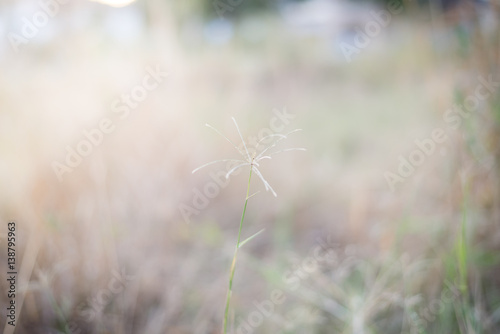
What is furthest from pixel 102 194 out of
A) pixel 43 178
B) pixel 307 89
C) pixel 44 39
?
pixel 307 89

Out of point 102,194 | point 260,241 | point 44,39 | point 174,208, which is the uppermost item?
point 44,39

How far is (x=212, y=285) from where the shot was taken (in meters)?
0.87

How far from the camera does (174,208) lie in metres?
1.08

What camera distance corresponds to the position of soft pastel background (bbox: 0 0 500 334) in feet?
2.54

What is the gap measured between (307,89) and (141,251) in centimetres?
160

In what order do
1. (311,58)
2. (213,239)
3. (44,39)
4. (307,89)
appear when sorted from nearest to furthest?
1. (213,239)
2. (44,39)
3. (307,89)
4. (311,58)

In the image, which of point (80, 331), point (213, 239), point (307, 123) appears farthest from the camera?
point (307, 123)

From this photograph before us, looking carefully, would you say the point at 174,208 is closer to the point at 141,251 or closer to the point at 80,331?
the point at 141,251

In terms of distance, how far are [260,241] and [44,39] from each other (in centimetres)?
87

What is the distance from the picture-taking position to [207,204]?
1.21m

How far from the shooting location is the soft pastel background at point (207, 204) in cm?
78

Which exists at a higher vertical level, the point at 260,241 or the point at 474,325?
the point at 474,325

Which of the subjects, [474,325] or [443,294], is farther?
[443,294]

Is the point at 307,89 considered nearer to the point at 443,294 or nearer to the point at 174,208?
the point at 174,208
